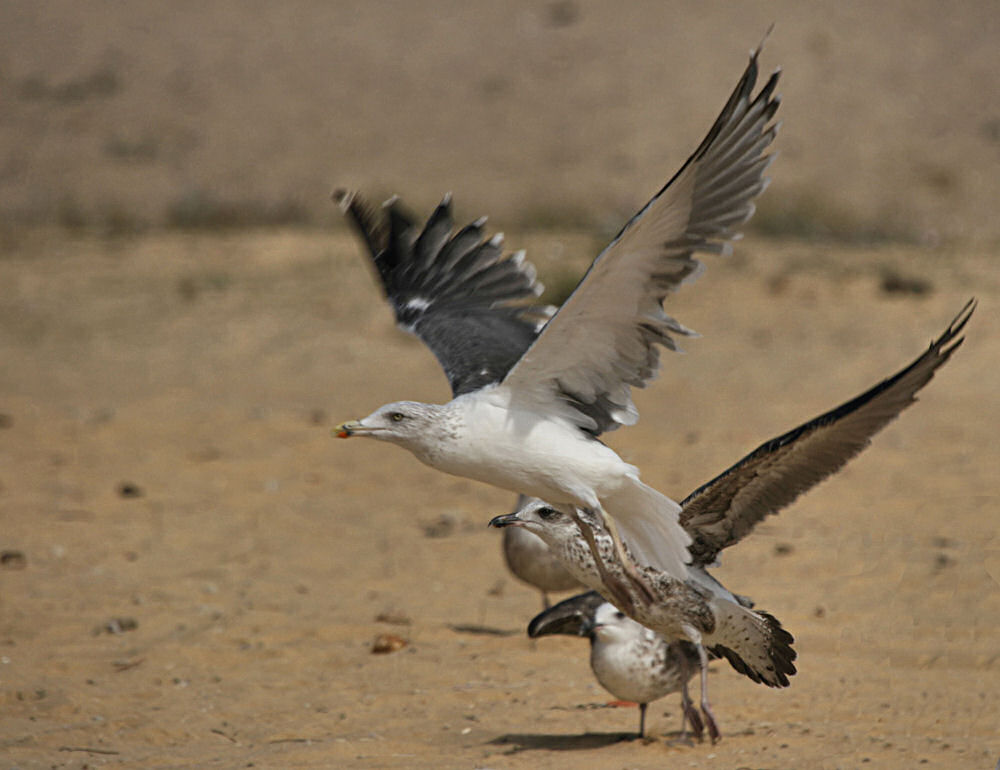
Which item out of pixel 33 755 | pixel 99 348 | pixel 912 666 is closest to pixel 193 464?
pixel 99 348

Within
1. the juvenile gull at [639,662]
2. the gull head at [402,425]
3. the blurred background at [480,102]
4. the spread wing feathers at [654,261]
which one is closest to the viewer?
the spread wing feathers at [654,261]

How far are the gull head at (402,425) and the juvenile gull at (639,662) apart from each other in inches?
41.6

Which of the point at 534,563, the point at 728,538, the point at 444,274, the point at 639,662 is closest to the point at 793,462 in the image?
the point at 728,538

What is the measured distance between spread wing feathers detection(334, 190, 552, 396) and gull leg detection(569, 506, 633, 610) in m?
1.35

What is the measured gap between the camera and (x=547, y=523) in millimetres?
5164

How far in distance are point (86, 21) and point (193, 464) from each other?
73.9 ft

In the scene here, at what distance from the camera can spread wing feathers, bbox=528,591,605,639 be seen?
5.46 meters

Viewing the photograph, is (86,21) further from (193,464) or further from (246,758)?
(246,758)

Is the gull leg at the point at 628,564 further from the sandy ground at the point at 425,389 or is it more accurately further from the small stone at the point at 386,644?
the small stone at the point at 386,644

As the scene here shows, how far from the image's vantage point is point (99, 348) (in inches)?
531

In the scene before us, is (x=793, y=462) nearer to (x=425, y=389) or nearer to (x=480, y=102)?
(x=425, y=389)

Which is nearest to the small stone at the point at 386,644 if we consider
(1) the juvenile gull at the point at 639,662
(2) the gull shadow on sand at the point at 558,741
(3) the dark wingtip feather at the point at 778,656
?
(2) the gull shadow on sand at the point at 558,741

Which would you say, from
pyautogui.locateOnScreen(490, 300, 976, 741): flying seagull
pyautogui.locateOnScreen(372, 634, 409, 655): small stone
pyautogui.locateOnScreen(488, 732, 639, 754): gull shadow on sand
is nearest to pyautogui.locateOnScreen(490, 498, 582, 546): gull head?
pyautogui.locateOnScreen(490, 300, 976, 741): flying seagull

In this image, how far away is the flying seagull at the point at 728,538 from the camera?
4.49m
